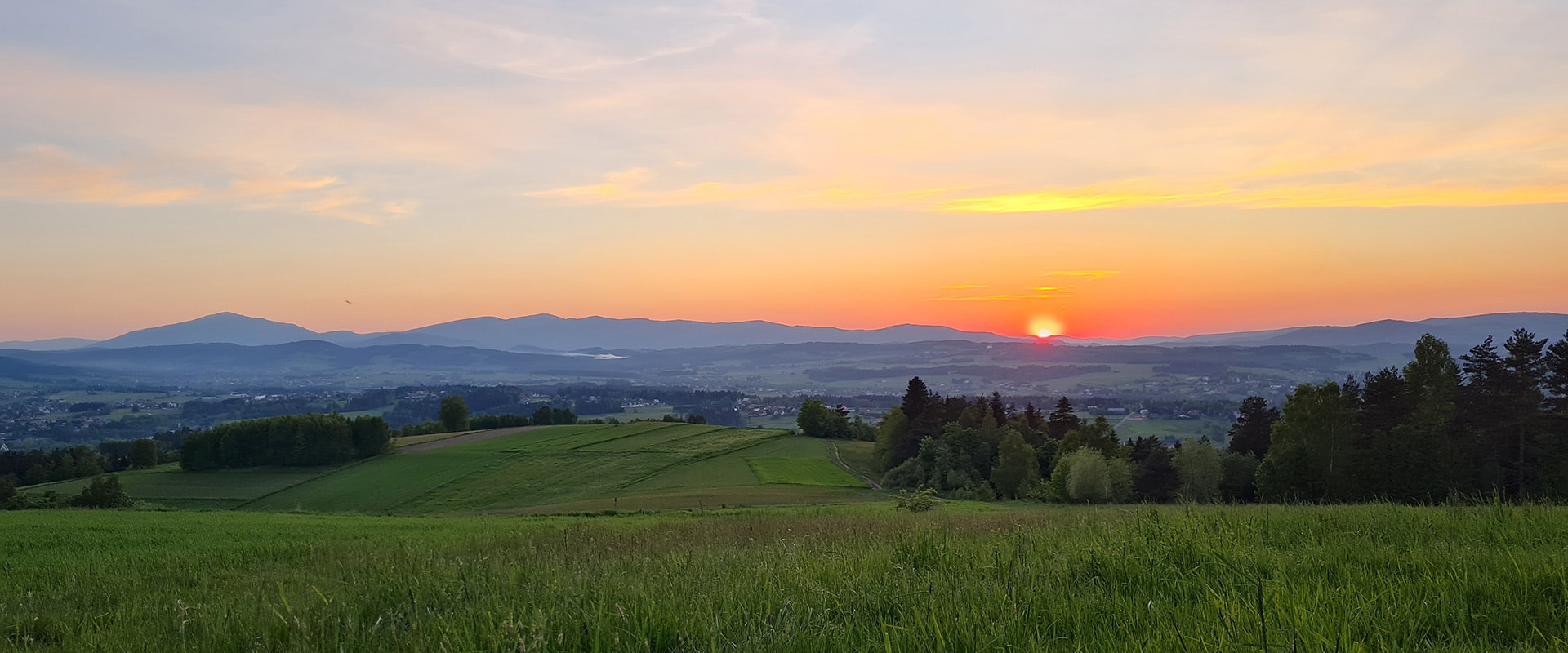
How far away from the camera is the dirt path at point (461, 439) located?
90.3 meters

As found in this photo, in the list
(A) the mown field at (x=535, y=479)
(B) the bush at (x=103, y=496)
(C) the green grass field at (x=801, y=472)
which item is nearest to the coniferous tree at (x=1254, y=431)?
(C) the green grass field at (x=801, y=472)

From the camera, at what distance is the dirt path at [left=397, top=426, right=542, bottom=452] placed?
90.3 m

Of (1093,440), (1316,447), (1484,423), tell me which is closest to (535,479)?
(1093,440)

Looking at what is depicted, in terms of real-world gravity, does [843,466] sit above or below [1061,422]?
below

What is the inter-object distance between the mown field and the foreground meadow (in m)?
39.4

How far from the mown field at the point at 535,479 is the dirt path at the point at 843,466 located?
60.8 inches

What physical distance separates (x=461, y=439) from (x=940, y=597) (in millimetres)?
102619

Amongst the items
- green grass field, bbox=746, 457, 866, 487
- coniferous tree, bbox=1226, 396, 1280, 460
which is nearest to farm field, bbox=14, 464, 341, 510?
green grass field, bbox=746, 457, 866, 487

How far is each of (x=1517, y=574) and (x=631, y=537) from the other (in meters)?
9.51

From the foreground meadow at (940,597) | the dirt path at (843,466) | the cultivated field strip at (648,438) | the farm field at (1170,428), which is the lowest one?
the farm field at (1170,428)

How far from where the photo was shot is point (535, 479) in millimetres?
65562

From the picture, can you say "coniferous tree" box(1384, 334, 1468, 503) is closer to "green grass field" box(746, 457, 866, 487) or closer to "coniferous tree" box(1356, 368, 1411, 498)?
"coniferous tree" box(1356, 368, 1411, 498)

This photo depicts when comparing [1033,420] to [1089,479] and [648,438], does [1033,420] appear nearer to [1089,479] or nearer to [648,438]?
[1089,479]

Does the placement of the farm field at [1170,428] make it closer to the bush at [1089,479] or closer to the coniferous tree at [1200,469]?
the coniferous tree at [1200,469]
